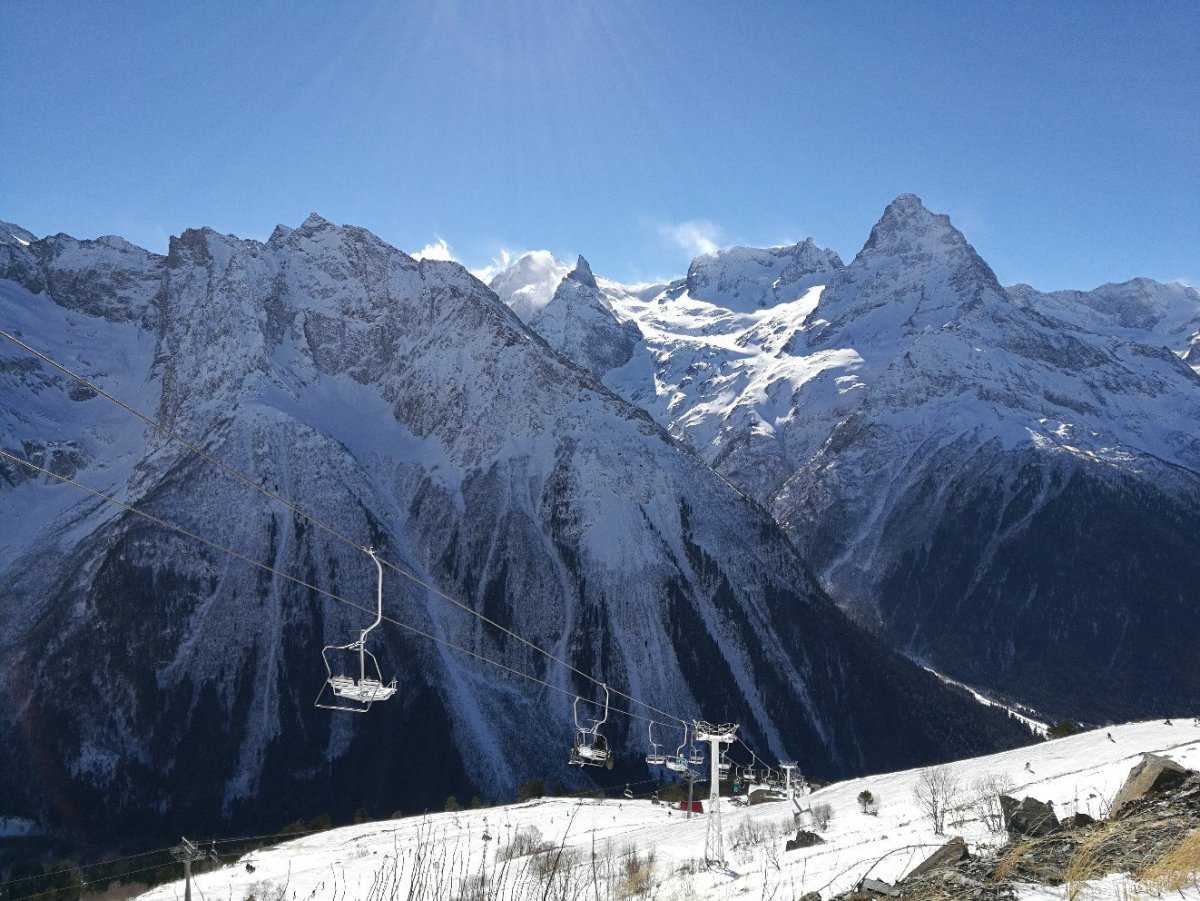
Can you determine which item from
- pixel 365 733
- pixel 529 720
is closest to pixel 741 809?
pixel 529 720

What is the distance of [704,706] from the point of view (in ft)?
558

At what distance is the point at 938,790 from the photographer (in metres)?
69.1

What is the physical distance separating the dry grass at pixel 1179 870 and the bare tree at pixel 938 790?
43.3m

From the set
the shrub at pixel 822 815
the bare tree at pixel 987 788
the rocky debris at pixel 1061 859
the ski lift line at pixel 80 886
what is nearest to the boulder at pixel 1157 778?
the rocky debris at pixel 1061 859

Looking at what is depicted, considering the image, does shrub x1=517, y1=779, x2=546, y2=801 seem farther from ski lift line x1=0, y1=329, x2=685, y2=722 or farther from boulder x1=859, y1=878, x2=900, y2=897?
boulder x1=859, y1=878, x2=900, y2=897

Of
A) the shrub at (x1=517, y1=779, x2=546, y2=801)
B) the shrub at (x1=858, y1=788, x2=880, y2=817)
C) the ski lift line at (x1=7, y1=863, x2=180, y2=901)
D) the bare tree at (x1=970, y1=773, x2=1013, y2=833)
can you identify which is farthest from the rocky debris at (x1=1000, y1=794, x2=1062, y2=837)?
the shrub at (x1=517, y1=779, x2=546, y2=801)

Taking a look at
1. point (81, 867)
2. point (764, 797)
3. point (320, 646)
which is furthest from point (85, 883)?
point (764, 797)

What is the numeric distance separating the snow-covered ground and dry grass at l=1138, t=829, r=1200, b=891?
3.55 ft

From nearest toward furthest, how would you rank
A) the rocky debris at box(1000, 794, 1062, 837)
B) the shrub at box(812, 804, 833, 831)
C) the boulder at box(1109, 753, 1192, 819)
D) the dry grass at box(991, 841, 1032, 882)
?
the dry grass at box(991, 841, 1032, 882)
the boulder at box(1109, 753, 1192, 819)
the rocky debris at box(1000, 794, 1062, 837)
the shrub at box(812, 804, 833, 831)

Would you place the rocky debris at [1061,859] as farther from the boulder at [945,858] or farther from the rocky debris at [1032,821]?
the rocky debris at [1032,821]

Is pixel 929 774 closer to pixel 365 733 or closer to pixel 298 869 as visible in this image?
pixel 298 869

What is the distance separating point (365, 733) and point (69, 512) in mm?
88442

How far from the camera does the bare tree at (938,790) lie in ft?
202

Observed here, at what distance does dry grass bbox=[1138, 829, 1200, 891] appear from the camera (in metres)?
16.7
